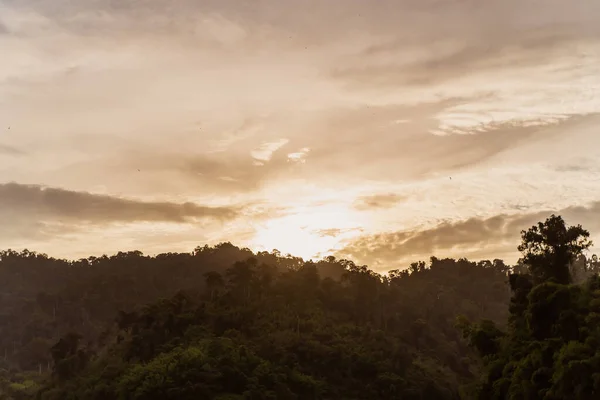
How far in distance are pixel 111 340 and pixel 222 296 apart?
15.6 m

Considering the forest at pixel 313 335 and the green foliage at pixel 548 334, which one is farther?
the forest at pixel 313 335

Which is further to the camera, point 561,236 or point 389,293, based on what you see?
point 389,293

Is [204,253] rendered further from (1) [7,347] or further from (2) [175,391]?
(2) [175,391]

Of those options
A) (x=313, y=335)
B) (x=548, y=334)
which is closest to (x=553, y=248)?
(x=548, y=334)

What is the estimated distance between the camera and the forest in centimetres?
3350

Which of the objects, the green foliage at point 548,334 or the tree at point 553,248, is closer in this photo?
the green foliage at point 548,334

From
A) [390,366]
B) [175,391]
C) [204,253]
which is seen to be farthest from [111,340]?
[204,253]

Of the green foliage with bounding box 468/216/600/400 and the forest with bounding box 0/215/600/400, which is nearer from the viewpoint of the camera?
the green foliage with bounding box 468/216/600/400

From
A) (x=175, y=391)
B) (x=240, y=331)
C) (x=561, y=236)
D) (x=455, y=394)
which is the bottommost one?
(x=455, y=394)

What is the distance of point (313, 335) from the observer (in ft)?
219

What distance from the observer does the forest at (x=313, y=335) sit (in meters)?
33.5

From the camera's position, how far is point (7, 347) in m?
90.1

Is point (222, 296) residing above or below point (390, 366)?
above

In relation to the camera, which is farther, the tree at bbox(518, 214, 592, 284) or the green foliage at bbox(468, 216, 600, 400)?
the tree at bbox(518, 214, 592, 284)
